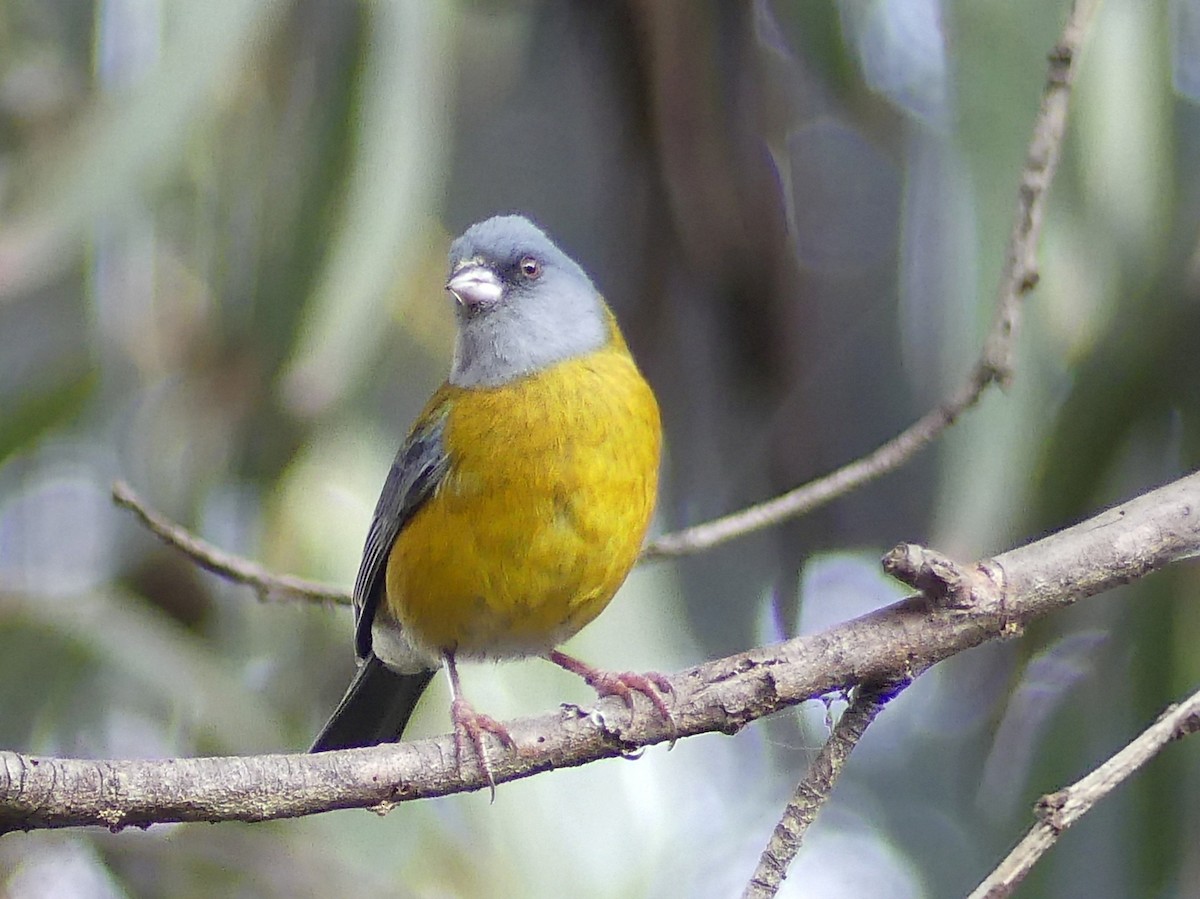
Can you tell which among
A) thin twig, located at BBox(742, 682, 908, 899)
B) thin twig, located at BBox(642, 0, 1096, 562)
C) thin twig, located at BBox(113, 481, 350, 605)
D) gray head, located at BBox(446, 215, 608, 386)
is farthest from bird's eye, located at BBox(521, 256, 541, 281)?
thin twig, located at BBox(742, 682, 908, 899)

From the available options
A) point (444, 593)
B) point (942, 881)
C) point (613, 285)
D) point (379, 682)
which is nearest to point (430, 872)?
point (379, 682)

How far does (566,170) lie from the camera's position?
12.7 ft

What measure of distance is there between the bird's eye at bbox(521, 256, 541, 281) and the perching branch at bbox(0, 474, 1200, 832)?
120cm

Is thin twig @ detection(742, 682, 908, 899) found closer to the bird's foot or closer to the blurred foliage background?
the bird's foot

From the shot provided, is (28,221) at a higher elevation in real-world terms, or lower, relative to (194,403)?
higher

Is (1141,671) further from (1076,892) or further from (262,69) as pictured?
(262,69)

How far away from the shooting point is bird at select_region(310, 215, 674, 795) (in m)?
2.65

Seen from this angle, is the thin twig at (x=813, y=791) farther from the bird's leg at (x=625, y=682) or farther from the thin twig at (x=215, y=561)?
the thin twig at (x=215, y=561)

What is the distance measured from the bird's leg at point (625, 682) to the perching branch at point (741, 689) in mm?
24

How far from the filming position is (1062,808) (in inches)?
63.8

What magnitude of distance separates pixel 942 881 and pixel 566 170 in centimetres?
205

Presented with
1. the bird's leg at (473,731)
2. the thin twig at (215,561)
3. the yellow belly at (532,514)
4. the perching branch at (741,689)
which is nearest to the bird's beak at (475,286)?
the yellow belly at (532,514)

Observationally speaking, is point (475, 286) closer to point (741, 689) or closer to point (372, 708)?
point (372, 708)

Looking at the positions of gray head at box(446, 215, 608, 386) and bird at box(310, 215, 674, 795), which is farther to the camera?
gray head at box(446, 215, 608, 386)
